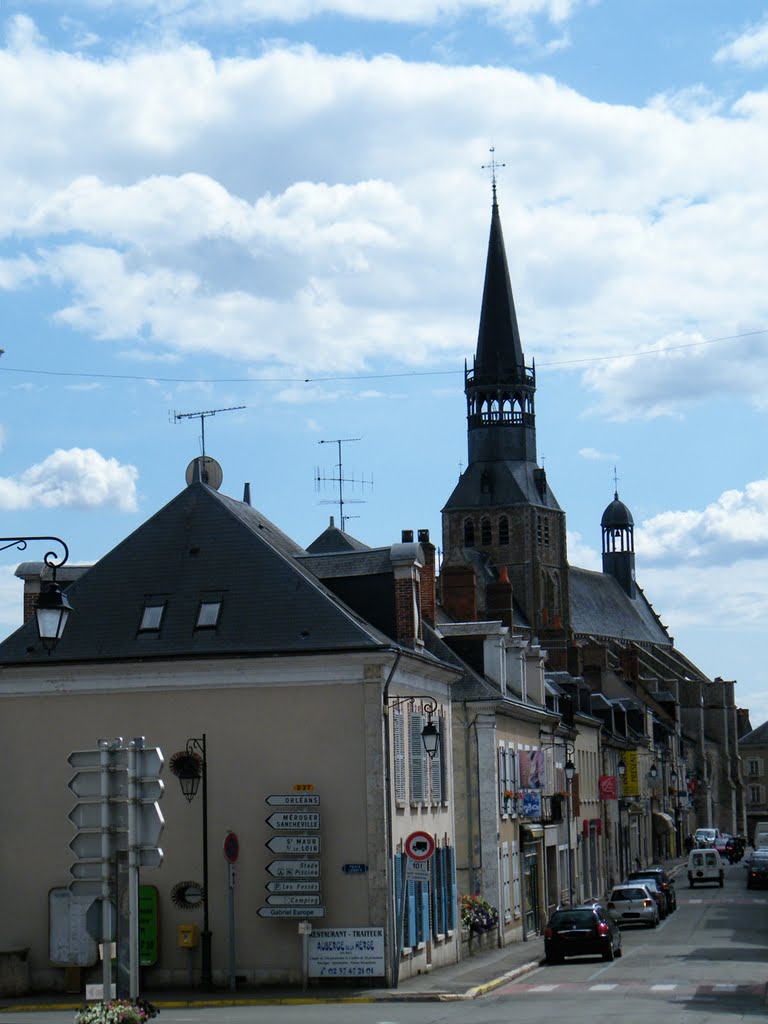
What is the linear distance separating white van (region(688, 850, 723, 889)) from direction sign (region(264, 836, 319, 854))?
46.5m

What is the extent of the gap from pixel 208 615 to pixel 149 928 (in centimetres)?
550

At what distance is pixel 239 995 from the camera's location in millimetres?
26797

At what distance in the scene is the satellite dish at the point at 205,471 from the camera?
1318 inches

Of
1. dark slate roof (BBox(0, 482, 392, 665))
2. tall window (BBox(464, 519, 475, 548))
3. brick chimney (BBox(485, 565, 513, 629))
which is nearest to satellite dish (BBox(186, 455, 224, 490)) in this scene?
dark slate roof (BBox(0, 482, 392, 665))

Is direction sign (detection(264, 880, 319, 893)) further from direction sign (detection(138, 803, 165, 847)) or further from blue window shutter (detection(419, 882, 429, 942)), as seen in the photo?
direction sign (detection(138, 803, 165, 847))

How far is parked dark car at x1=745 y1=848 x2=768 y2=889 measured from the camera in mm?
68062

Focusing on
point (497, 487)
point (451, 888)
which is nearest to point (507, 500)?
point (497, 487)

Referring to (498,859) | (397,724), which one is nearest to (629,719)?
(498,859)

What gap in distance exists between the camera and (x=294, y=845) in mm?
27891

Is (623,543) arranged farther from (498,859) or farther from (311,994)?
(311,994)

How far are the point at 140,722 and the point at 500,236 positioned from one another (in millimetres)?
105834

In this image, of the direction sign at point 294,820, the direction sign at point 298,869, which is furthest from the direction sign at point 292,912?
the direction sign at point 294,820

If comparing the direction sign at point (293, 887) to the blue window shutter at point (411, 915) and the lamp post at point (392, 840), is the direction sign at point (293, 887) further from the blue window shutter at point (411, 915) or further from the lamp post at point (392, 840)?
the blue window shutter at point (411, 915)

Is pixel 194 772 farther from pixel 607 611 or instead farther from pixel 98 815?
pixel 607 611
